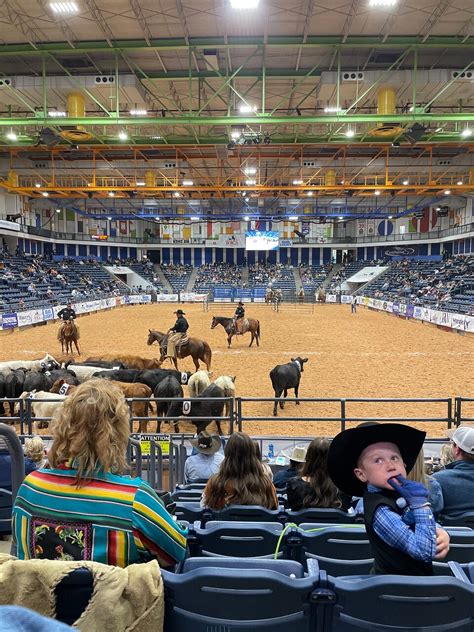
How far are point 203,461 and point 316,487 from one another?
6.41ft

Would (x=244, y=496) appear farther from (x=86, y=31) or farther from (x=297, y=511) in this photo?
(x=86, y=31)

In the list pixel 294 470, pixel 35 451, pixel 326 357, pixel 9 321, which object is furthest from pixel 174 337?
pixel 9 321

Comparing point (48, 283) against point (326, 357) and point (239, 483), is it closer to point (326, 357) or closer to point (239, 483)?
point (326, 357)

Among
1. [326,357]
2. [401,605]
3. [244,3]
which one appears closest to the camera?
[401,605]

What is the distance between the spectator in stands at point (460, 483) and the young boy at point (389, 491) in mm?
1474

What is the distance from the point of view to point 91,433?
1881 millimetres

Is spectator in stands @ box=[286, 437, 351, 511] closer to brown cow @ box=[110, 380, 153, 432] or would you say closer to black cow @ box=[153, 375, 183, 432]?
brown cow @ box=[110, 380, 153, 432]

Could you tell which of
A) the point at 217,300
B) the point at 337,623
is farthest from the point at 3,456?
the point at 217,300

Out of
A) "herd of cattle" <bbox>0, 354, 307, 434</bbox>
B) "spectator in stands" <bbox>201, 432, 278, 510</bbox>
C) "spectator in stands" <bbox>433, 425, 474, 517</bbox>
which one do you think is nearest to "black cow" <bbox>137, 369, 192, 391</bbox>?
"herd of cattle" <bbox>0, 354, 307, 434</bbox>

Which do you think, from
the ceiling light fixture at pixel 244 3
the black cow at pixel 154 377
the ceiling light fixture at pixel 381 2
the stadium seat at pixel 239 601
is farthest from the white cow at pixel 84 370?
Answer: the ceiling light fixture at pixel 381 2

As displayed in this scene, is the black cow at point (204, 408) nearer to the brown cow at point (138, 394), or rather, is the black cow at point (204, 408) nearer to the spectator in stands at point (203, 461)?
the brown cow at point (138, 394)

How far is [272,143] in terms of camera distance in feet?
60.6

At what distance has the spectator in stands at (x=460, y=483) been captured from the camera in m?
3.18

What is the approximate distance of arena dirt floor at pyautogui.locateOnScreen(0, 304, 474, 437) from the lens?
399 inches
